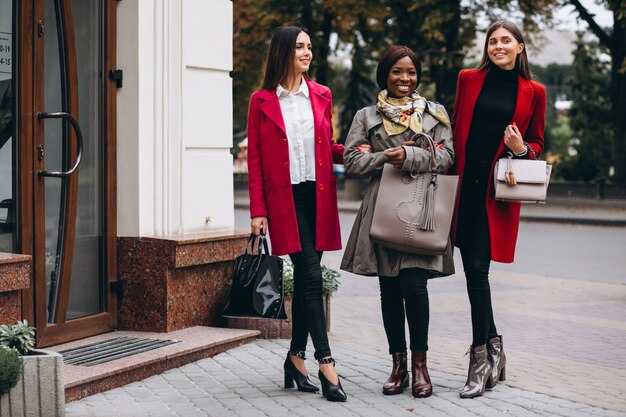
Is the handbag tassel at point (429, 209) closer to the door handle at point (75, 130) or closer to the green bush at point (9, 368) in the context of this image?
the door handle at point (75, 130)

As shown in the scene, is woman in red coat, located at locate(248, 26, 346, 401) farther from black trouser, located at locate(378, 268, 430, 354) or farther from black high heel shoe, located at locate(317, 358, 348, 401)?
black trouser, located at locate(378, 268, 430, 354)

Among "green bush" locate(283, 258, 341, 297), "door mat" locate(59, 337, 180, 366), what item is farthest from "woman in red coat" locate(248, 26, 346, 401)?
"green bush" locate(283, 258, 341, 297)

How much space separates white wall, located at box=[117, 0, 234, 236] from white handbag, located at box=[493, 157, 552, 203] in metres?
2.40

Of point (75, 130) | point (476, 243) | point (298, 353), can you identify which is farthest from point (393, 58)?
point (75, 130)

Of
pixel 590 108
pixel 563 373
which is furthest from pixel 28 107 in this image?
pixel 590 108

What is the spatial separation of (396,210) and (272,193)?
668 millimetres

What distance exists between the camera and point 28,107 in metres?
5.94

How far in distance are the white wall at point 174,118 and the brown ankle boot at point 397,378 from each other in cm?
205

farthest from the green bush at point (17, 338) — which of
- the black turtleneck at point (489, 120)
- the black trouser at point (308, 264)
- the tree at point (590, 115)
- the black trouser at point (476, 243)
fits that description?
the tree at point (590, 115)

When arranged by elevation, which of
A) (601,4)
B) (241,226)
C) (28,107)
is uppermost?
(601,4)

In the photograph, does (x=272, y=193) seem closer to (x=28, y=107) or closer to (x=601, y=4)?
(x=28, y=107)

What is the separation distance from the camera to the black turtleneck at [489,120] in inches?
223

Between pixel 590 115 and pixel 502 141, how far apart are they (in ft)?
98.5

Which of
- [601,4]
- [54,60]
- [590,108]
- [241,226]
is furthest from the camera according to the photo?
[590,108]
